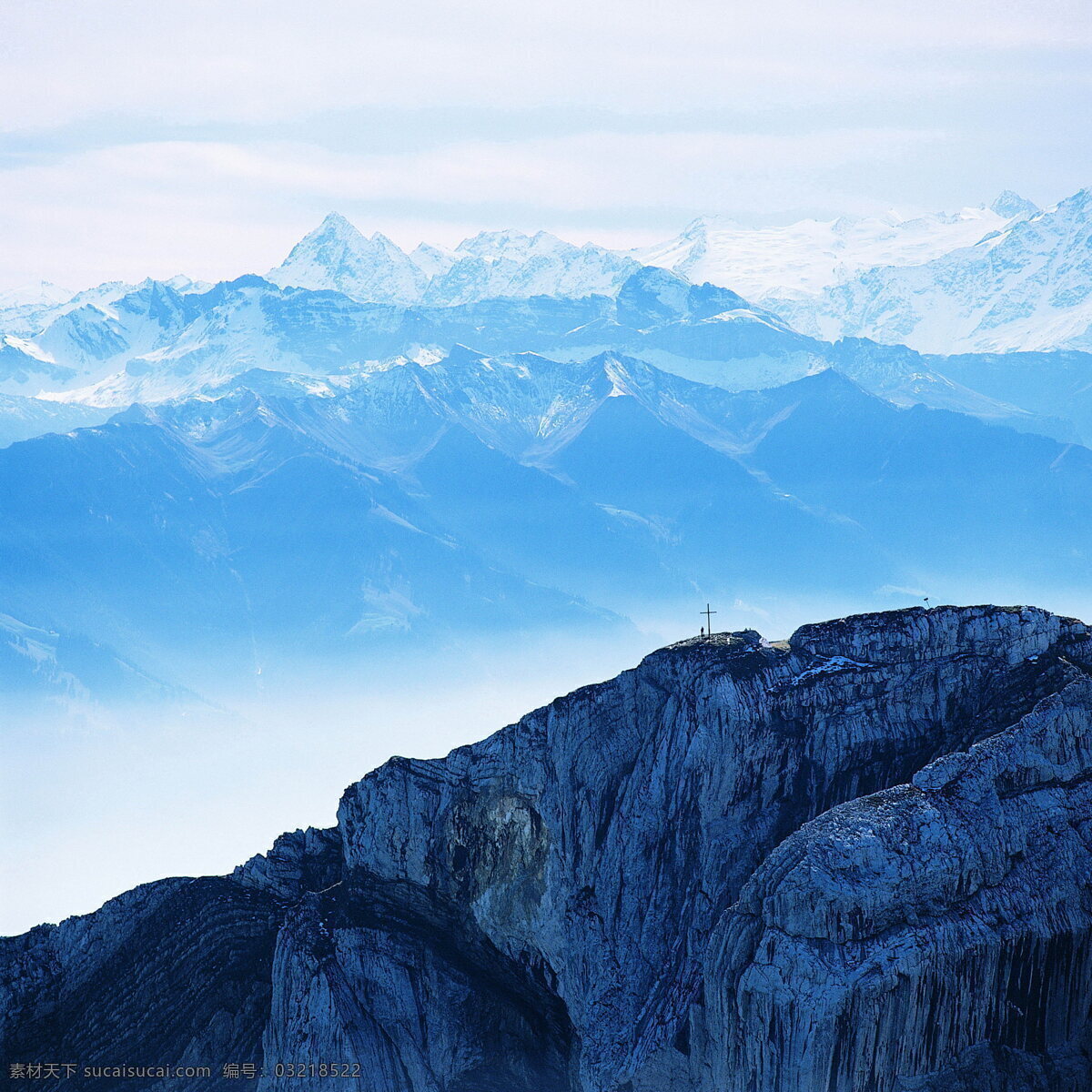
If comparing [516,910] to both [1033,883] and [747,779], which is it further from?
[1033,883]

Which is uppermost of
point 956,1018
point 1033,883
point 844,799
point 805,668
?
point 805,668

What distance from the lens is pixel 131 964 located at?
56344 mm

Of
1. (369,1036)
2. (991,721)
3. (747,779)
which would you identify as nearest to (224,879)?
(369,1036)

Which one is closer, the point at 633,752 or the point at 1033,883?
the point at 1033,883

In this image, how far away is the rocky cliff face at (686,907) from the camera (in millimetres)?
42094

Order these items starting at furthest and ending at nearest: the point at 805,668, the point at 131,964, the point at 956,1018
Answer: the point at 131,964 → the point at 805,668 → the point at 956,1018

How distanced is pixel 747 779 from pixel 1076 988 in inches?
447

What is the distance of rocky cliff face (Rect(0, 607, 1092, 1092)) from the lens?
4209cm

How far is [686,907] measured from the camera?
49.6 m

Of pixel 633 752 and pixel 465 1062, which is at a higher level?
pixel 633 752

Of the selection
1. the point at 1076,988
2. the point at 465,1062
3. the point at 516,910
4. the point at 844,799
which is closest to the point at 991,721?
the point at 844,799

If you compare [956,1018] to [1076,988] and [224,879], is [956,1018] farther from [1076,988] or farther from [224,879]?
[224,879]

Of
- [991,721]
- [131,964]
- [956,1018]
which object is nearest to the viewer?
[956,1018]

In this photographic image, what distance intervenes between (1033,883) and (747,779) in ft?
32.0
